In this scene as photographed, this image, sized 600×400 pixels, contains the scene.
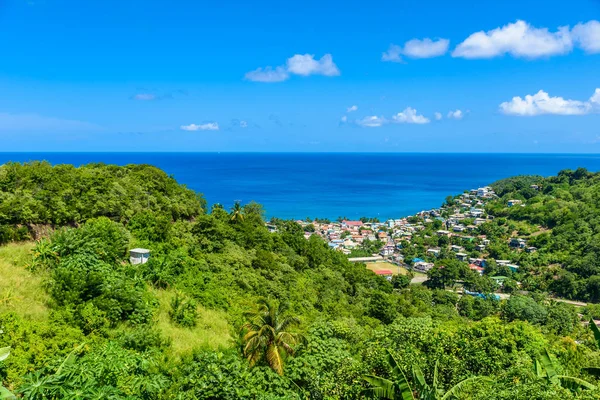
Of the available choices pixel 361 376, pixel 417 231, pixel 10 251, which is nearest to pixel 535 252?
pixel 417 231

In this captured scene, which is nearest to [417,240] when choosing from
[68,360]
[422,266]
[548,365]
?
[422,266]

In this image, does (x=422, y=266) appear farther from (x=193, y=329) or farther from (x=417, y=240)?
(x=193, y=329)

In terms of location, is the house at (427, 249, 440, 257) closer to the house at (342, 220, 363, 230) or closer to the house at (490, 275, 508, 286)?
the house at (490, 275, 508, 286)

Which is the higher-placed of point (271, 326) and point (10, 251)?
point (10, 251)

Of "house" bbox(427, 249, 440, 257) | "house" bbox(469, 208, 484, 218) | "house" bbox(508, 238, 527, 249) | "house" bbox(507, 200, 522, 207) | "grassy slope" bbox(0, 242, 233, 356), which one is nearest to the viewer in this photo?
"grassy slope" bbox(0, 242, 233, 356)

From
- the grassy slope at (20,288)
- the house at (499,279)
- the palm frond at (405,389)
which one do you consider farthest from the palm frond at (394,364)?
the house at (499,279)

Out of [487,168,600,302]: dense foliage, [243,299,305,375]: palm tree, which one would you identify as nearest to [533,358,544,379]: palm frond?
[243,299,305,375]: palm tree

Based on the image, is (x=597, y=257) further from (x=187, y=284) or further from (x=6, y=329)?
(x=6, y=329)

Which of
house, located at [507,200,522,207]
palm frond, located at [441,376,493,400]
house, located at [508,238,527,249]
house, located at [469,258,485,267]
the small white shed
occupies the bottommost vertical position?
house, located at [469,258,485,267]
